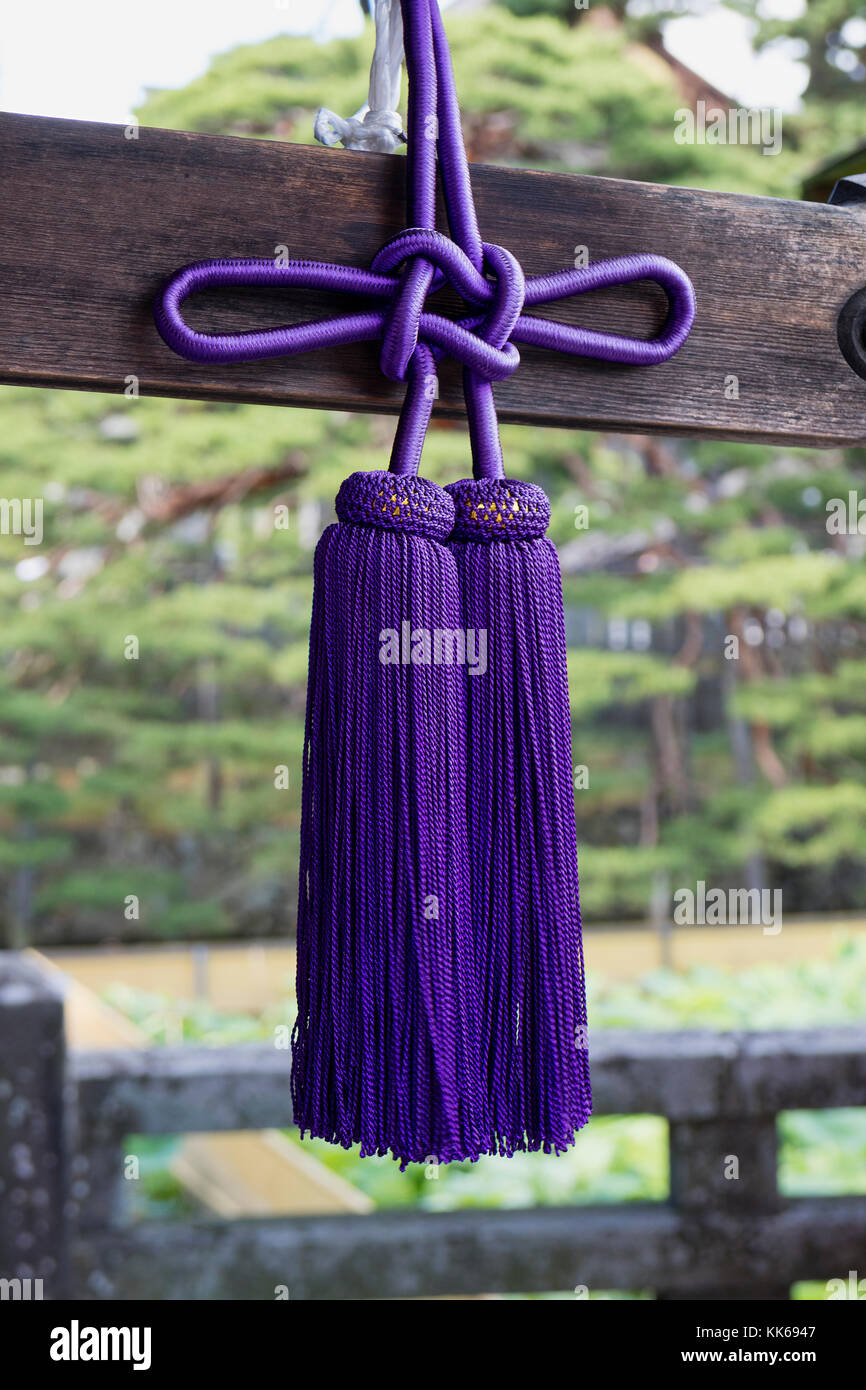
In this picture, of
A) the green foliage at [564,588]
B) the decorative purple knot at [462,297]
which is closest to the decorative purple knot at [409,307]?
the decorative purple knot at [462,297]

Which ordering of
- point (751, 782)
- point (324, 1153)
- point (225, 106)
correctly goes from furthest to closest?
point (751, 782), point (225, 106), point (324, 1153)

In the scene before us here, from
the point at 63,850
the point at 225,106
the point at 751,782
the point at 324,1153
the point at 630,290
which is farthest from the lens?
the point at 751,782

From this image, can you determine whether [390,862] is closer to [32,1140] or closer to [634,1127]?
[32,1140]

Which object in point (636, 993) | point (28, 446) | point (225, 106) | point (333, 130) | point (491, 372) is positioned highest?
point (225, 106)

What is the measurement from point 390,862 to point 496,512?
16 cm

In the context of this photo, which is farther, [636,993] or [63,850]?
[63,850]

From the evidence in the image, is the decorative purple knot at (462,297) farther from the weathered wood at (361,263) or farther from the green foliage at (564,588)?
the green foliage at (564,588)

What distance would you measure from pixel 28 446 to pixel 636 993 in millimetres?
2686

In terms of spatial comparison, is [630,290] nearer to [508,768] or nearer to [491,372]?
[491,372]

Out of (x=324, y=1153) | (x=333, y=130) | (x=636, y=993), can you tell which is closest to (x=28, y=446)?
(x=324, y=1153)

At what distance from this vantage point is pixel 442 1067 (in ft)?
1.41

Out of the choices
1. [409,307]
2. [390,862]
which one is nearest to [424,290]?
[409,307]

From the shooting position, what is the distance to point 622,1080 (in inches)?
52.0

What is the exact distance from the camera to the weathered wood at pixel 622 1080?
4.21 feet
